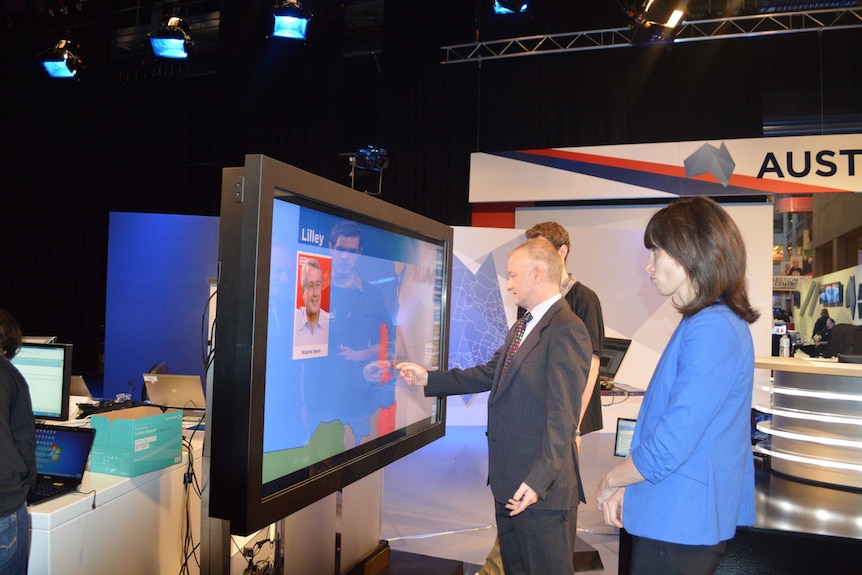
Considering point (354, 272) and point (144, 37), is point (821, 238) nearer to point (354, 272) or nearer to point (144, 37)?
point (354, 272)

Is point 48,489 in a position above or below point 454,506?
above

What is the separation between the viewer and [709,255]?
5.13ft

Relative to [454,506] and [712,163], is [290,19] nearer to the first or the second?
[712,163]

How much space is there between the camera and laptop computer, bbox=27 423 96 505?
2.21 m

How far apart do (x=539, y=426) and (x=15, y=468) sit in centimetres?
163

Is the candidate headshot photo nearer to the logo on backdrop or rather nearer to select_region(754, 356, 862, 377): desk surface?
select_region(754, 356, 862, 377): desk surface

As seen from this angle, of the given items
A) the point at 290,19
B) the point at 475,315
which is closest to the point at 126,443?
the point at 475,315

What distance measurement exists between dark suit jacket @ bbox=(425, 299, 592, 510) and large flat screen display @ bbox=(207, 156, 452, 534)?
44 cm

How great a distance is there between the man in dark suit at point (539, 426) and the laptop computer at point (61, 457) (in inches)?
56.7

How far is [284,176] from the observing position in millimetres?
1523

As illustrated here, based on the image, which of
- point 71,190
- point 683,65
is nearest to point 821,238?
point 683,65

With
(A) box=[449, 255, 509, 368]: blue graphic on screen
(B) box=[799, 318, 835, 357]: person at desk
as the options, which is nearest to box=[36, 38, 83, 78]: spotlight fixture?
(A) box=[449, 255, 509, 368]: blue graphic on screen

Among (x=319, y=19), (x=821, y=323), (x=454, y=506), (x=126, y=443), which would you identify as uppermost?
(x=319, y=19)

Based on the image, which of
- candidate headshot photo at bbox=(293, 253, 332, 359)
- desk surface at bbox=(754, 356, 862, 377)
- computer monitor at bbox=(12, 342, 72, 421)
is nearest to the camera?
candidate headshot photo at bbox=(293, 253, 332, 359)
